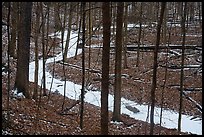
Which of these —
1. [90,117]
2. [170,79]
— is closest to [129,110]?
[90,117]

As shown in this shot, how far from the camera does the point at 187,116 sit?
20.3 m

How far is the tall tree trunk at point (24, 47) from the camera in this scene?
16656 mm

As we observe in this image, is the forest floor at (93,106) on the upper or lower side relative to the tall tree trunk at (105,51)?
lower

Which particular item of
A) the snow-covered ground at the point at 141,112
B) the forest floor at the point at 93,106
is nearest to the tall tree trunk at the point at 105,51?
the forest floor at the point at 93,106

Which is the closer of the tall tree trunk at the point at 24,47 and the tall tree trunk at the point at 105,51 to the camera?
the tall tree trunk at the point at 105,51

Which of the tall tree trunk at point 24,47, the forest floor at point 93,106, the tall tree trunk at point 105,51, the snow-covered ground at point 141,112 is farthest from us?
the snow-covered ground at point 141,112

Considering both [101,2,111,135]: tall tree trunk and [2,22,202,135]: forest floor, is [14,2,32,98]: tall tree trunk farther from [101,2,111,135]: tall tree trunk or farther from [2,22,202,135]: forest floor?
[101,2,111,135]: tall tree trunk

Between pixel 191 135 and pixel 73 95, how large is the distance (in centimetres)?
826

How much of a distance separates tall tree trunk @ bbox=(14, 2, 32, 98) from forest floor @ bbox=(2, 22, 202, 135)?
0.79 meters

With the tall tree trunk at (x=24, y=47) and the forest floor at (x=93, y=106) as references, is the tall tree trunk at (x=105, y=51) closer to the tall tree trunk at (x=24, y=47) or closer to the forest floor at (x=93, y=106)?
the forest floor at (x=93, y=106)

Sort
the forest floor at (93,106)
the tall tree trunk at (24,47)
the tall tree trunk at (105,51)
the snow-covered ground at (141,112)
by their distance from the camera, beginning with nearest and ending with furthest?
the tall tree trunk at (105,51) < the forest floor at (93,106) < the tall tree trunk at (24,47) < the snow-covered ground at (141,112)

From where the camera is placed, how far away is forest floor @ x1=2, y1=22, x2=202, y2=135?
13.8 m

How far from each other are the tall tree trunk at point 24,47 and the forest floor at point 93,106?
31.2 inches

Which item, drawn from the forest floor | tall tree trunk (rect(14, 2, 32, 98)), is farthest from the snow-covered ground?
tall tree trunk (rect(14, 2, 32, 98))
